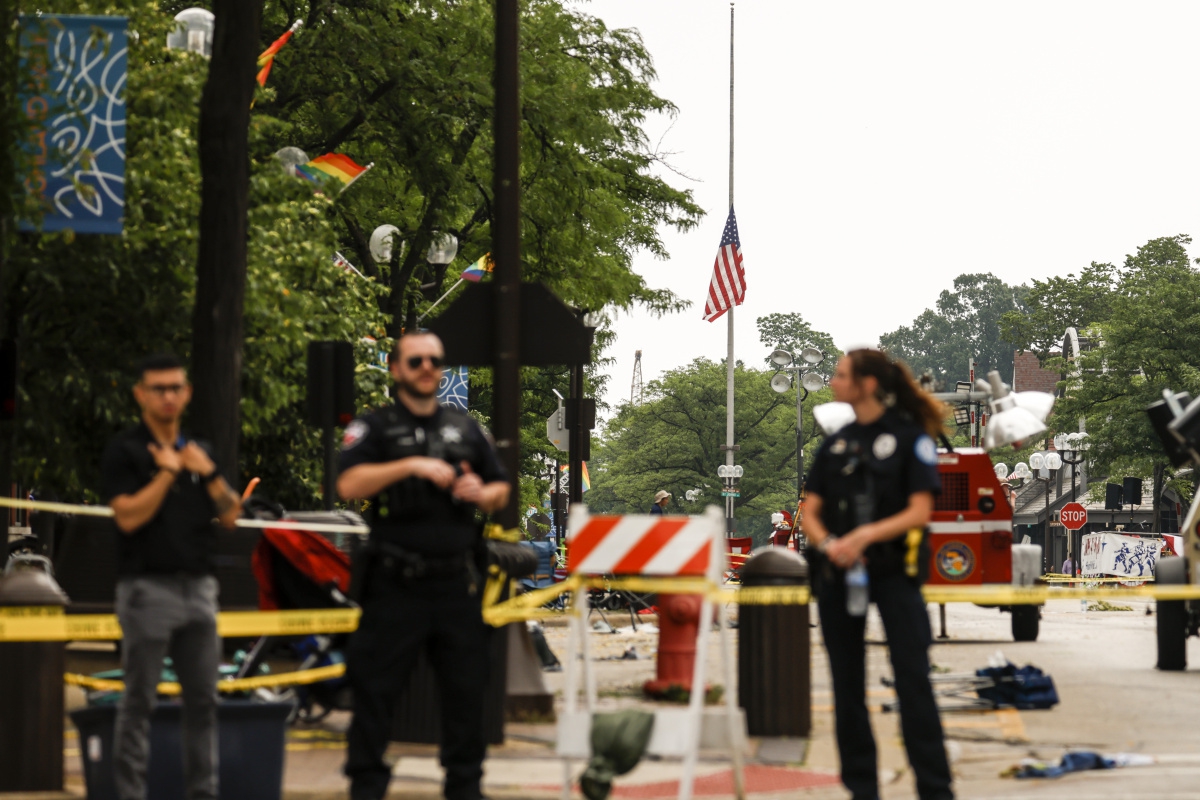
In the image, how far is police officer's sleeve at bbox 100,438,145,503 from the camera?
6.62 meters

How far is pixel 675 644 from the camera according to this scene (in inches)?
443

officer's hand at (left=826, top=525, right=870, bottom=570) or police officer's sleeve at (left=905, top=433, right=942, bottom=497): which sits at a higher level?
police officer's sleeve at (left=905, top=433, right=942, bottom=497)

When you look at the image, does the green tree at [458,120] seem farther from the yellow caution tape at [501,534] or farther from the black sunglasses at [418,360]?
the black sunglasses at [418,360]

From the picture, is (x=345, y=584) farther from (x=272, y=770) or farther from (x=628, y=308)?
(x=628, y=308)

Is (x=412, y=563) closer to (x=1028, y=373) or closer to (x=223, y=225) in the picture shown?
(x=223, y=225)

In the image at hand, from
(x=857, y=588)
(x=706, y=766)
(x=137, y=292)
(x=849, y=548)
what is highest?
(x=137, y=292)

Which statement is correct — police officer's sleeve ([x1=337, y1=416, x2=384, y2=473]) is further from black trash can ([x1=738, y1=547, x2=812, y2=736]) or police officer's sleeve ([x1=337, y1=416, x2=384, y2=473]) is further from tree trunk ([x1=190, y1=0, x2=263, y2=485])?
tree trunk ([x1=190, y1=0, x2=263, y2=485])

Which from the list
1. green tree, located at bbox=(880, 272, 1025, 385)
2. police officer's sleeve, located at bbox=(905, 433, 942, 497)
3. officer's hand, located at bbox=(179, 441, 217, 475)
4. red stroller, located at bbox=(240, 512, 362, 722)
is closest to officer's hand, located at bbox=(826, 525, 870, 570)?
police officer's sleeve, located at bbox=(905, 433, 942, 497)

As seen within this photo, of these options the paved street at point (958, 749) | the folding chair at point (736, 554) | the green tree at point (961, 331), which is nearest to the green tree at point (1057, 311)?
the folding chair at point (736, 554)

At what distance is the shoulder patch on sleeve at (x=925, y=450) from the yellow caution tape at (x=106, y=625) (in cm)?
232

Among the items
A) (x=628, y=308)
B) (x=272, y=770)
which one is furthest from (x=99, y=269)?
(x=628, y=308)

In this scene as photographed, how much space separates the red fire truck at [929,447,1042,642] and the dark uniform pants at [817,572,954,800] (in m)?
10.2

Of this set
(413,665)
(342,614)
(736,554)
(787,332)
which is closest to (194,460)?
(413,665)

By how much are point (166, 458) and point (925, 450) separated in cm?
292
